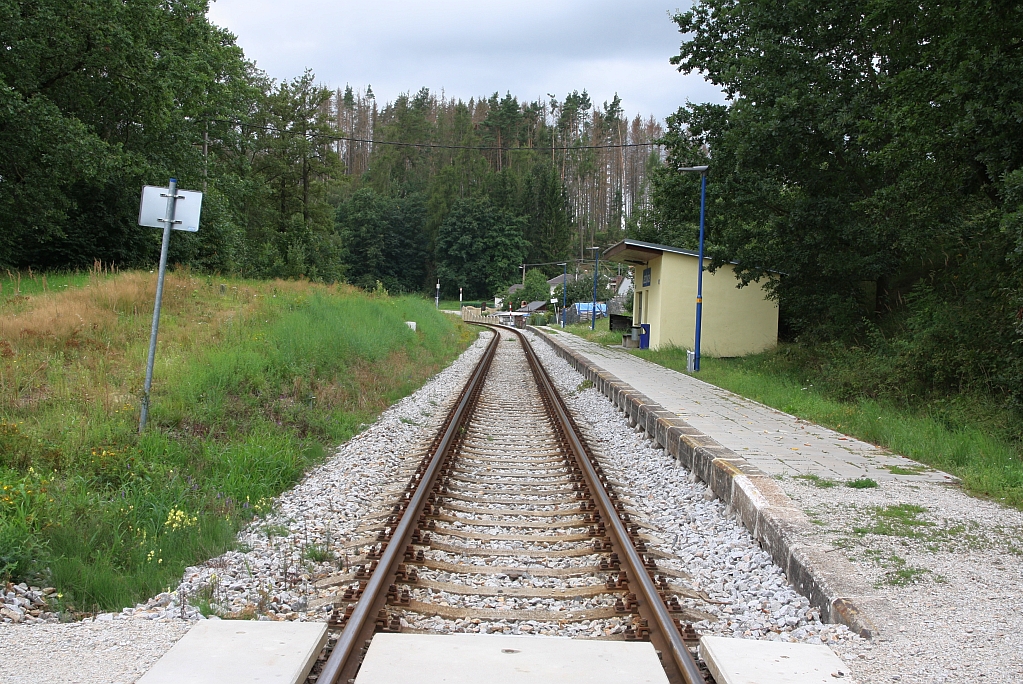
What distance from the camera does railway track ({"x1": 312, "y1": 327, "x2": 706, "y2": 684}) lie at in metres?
4.19

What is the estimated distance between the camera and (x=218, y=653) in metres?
3.55

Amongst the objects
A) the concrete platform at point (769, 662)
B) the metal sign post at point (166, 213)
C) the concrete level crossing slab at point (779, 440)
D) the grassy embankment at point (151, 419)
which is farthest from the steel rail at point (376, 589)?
the concrete level crossing slab at point (779, 440)

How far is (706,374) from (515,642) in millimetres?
16357

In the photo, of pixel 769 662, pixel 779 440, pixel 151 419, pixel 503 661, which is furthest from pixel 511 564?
pixel 779 440

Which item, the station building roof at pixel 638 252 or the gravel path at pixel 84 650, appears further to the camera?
the station building roof at pixel 638 252

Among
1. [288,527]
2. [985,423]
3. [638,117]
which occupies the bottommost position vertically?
[288,527]

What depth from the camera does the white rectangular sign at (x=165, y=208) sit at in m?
7.68

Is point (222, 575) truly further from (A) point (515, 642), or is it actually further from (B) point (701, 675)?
(B) point (701, 675)

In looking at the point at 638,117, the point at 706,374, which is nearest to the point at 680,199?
the point at 706,374

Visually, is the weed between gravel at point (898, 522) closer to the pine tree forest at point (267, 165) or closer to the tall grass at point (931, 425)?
the tall grass at point (931, 425)

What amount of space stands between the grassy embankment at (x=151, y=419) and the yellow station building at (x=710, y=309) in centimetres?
1441

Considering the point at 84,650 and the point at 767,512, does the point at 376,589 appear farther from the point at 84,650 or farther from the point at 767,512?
the point at 767,512

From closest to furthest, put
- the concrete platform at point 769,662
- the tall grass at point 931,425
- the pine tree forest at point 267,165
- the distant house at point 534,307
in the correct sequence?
the concrete platform at point 769,662, the tall grass at point 931,425, the pine tree forest at point 267,165, the distant house at point 534,307

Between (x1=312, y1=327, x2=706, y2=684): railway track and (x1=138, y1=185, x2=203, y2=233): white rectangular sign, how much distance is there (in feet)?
11.4
